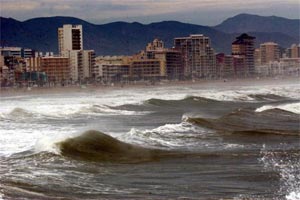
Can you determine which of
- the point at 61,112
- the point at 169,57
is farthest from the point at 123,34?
the point at 61,112

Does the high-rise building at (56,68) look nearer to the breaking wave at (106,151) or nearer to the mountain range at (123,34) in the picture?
the mountain range at (123,34)

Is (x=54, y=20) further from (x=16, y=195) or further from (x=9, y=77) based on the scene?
(x=16, y=195)

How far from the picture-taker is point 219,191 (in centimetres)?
967

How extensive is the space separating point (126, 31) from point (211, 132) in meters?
123

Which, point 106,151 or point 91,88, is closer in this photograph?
point 106,151

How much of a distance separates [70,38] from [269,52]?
186 feet

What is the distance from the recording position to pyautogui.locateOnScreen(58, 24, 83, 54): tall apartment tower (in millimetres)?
112062

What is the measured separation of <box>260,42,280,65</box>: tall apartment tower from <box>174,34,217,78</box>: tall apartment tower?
1316 cm

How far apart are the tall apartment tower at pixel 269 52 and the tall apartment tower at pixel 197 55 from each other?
13.2 m

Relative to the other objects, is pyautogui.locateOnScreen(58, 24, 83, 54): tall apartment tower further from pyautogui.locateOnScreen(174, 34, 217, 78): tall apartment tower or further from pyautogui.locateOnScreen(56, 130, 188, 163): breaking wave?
pyautogui.locateOnScreen(56, 130, 188, 163): breaking wave

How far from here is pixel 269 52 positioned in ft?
522

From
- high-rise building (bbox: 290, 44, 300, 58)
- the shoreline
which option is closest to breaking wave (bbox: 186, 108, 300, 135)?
the shoreline

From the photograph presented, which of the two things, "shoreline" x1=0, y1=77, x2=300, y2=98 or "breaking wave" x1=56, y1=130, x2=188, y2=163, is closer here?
"breaking wave" x1=56, y1=130, x2=188, y2=163

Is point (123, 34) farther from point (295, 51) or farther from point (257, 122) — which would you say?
point (257, 122)
